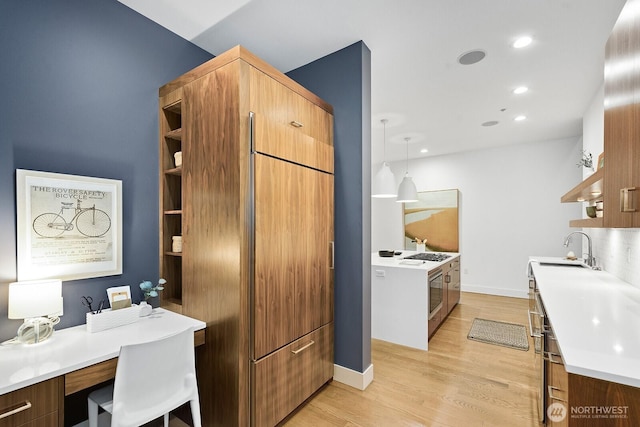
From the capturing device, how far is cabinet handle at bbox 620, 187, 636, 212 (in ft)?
3.56

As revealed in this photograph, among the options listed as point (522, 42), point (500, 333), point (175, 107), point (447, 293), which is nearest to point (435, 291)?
point (447, 293)

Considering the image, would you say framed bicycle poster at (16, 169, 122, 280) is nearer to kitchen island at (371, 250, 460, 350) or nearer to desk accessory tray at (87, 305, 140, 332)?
desk accessory tray at (87, 305, 140, 332)

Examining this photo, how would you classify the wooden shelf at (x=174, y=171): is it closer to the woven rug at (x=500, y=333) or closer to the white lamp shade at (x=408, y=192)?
the white lamp shade at (x=408, y=192)

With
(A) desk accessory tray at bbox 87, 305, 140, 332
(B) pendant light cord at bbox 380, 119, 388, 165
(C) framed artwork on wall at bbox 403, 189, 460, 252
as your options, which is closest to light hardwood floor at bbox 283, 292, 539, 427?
(A) desk accessory tray at bbox 87, 305, 140, 332

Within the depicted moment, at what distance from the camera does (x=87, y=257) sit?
6.20 feet

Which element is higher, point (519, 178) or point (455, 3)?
point (455, 3)

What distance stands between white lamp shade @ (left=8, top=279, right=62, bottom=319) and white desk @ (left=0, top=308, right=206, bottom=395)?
0.58ft

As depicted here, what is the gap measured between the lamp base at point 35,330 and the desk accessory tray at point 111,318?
0.57 ft

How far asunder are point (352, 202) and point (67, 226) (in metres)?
1.94

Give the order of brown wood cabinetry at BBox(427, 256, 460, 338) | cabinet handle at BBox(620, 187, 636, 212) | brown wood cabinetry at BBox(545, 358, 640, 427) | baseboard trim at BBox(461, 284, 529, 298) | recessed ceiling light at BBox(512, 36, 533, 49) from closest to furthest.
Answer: brown wood cabinetry at BBox(545, 358, 640, 427)
cabinet handle at BBox(620, 187, 636, 212)
recessed ceiling light at BBox(512, 36, 533, 49)
brown wood cabinetry at BBox(427, 256, 460, 338)
baseboard trim at BBox(461, 284, 529, 298)

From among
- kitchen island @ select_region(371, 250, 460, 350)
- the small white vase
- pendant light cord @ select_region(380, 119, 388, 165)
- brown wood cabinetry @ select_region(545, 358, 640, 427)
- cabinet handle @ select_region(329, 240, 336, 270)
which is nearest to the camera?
brown wood cabinetry @ select_region(545, 358, 640, 427)

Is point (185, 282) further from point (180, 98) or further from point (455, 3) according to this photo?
point (455, 3)

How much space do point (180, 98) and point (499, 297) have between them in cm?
580

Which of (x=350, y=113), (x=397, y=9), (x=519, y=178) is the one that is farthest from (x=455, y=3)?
(x=519, y=178)
